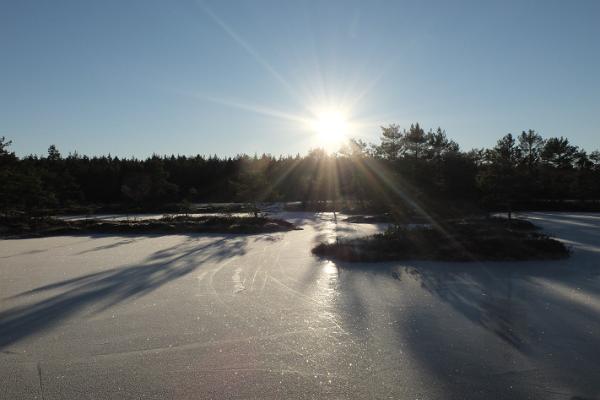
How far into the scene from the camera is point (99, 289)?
8.59 m

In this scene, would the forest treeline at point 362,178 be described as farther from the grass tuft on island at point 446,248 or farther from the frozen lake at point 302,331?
the frozen lake at point 302,331

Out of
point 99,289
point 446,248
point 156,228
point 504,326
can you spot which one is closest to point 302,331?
point 504,326

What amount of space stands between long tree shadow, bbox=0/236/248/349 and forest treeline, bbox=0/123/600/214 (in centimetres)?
902

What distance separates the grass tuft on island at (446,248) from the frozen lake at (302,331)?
881mm

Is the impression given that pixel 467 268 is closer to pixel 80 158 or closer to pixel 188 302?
pixel 188 302

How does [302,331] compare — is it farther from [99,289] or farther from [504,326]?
[99,289]

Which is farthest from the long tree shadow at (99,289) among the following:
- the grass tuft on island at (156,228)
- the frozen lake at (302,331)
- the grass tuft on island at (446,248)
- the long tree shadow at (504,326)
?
the grass tuft on island at (156,228)

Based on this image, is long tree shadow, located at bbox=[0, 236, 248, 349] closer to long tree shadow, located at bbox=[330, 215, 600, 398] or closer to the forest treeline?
long tree shadow, located at bbox=[330, 215, 600, 398]

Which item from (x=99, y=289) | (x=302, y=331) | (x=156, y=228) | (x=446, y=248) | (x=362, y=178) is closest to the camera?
(x=302, y=331)

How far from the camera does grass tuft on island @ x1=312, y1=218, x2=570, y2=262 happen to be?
11750 mm

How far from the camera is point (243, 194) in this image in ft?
87.0

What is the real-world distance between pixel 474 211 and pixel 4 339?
3027 centimetres

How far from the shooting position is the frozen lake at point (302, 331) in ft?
14.2

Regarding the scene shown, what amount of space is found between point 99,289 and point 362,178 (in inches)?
851
